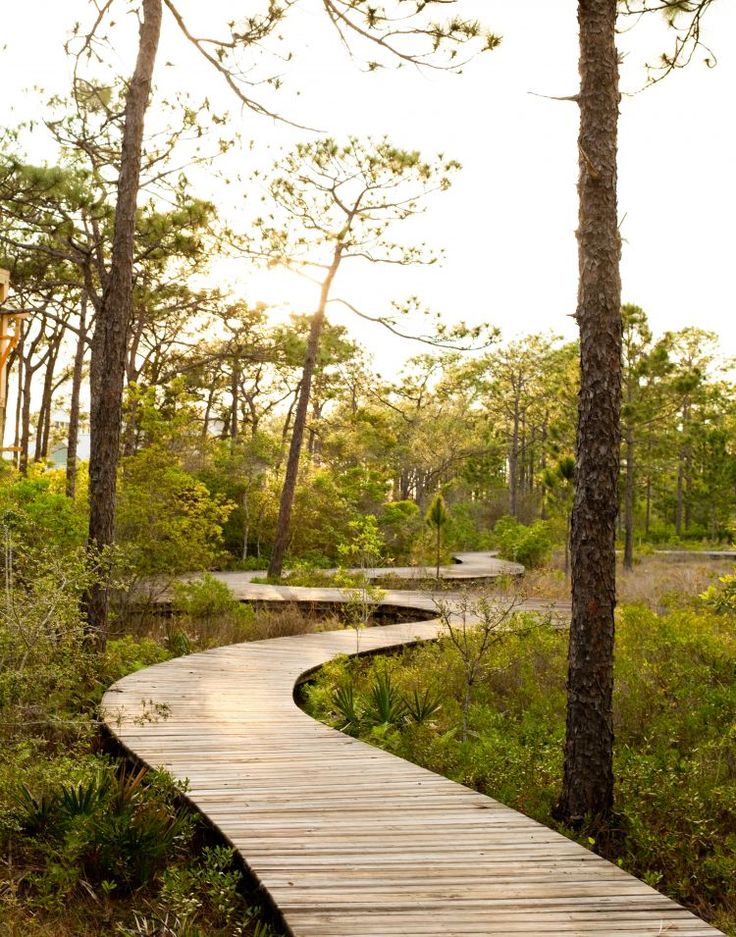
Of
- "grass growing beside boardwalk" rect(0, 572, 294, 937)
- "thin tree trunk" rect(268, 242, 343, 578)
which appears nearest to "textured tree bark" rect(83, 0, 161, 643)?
"grass growing beside boardwalk" rect(0, 572, 294, 937)

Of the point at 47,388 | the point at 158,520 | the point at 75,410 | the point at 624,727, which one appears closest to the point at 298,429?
the point at 158,520

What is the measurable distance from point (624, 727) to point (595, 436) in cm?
313

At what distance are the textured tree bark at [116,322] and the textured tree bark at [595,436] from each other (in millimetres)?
4814

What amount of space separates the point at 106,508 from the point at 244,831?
4.75 m

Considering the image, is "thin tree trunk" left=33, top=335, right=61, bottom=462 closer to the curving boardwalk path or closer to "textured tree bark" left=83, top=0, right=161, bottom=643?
"textured tree bark" left=83, top=0, right=161, bottom=643

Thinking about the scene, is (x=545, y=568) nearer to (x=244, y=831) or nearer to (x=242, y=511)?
(x=242, y=511)

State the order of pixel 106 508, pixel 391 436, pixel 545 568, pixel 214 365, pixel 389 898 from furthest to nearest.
A: pixel 391 436
pixel 214 365
pixel 545 568
pixel 106 508
pixel 389 898

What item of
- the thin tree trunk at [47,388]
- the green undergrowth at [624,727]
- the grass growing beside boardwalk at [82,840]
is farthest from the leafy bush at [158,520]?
the thin tree trunk at [47,388]

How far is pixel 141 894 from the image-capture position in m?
4.38

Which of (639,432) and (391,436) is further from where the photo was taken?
(391,436)

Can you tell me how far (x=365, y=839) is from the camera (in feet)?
14.2

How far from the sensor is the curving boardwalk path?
3.49 meters

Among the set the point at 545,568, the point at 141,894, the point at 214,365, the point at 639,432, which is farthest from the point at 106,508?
the point at 214,365

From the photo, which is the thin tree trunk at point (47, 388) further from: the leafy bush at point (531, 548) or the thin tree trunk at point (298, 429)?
the leafy bush at point (531, 548)
